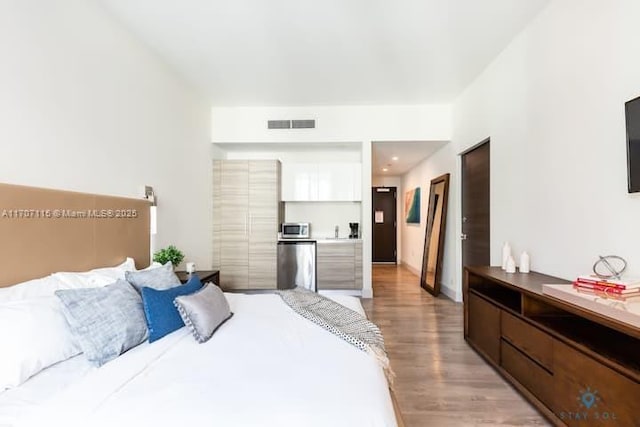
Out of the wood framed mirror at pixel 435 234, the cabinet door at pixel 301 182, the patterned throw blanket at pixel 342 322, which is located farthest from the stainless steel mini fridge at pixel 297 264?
the patterned throw blanket at pixel 342 322

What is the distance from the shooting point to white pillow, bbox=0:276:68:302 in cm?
152

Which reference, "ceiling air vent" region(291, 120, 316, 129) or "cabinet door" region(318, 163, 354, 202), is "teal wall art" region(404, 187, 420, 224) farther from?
"ceiling air vent" region(291, 120, 316, 129)

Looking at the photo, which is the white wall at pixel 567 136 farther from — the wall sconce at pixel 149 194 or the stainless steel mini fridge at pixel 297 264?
the wall sconce at pixel 149 194

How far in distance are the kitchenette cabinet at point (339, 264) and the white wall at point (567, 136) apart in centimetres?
202

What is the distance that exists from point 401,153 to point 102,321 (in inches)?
201

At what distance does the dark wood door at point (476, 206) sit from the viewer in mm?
3727

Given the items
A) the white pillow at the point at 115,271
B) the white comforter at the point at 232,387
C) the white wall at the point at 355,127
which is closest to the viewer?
the white comforter at the point at 232,387

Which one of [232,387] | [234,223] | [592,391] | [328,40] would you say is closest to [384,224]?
[234,223]

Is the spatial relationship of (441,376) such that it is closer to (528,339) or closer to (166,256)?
(528,339)

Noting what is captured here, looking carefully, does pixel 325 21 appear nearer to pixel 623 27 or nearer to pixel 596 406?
pixel 623 27

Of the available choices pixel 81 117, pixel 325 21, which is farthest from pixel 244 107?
pixel 81 117

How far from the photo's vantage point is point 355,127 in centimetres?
474

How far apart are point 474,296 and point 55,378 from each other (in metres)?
2.96

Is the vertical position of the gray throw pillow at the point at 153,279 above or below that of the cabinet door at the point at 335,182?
below
